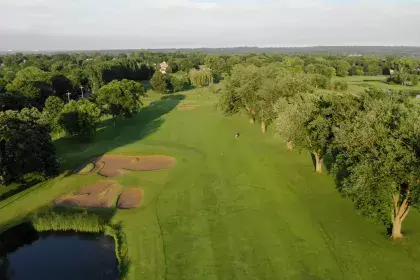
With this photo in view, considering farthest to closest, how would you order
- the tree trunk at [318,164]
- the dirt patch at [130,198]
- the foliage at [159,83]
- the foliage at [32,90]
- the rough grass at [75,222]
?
the foliage at [159,83] < the foliage at [32,90] < the tree trunk at [318,164] < the dirt patch at [130,198] < the rough grass at [75,222]

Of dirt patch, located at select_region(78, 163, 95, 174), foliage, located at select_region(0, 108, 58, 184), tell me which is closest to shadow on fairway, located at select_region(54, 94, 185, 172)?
dirt patch, located at select_region(78, 163, 95, 174)

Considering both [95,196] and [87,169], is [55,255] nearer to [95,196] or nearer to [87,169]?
[95,196]

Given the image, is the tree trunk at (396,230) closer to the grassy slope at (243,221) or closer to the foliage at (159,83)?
the grassy slope at (243,221)

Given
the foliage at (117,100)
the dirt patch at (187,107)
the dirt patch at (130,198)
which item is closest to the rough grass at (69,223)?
the dirt patch at (130,198)

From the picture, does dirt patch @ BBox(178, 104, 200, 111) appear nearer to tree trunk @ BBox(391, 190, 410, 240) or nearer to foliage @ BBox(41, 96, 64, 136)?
foliage @ BBox(41, 96, 64, 136)

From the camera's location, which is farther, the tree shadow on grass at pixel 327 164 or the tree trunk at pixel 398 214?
the tree shadow on grass at pixel 327 164

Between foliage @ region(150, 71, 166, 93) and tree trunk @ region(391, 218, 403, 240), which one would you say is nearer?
tree trunk @ region(391, 218, 403, 240)

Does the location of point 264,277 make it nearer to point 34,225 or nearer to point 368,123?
point 368,123

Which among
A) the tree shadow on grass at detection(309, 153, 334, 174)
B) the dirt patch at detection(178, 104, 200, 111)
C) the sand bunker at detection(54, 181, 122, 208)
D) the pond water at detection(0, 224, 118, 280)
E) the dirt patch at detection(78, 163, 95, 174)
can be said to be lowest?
the pond water at detection(0, 224, 118, 280)
